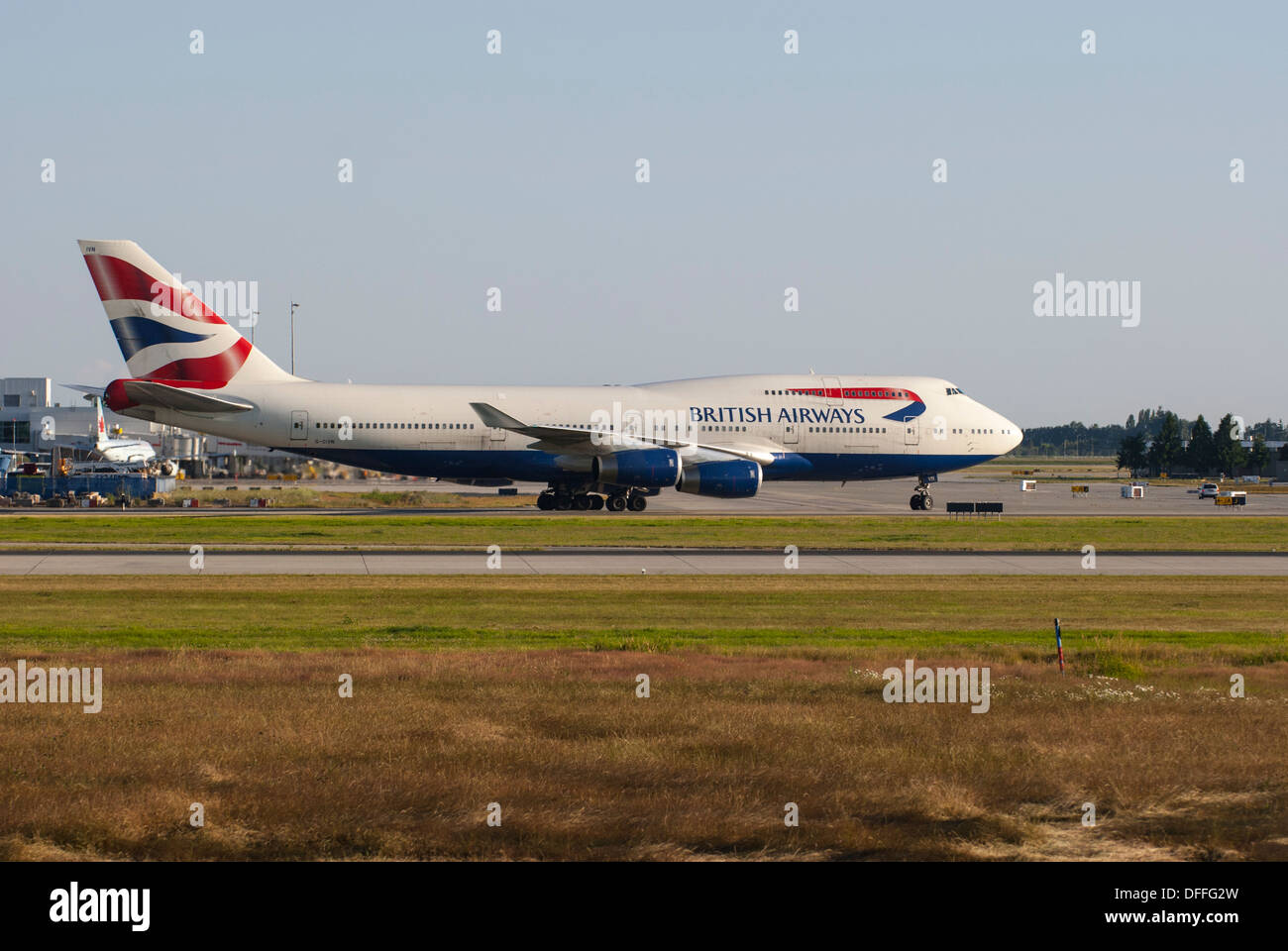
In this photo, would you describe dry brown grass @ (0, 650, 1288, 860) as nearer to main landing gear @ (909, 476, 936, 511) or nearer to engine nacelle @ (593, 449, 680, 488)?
engine nacelle @ (593, 449, 680, 488)

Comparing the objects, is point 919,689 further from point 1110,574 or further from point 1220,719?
point 1110,574

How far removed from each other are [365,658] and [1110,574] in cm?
2354

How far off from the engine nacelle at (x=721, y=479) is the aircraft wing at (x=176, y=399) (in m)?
19.8

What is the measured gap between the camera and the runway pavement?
1331 inches

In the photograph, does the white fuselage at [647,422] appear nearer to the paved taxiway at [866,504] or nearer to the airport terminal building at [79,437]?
the paved taxiway at [866,504]

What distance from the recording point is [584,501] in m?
60.1

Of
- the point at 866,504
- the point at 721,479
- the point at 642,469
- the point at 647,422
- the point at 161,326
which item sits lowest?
the point at 866,504

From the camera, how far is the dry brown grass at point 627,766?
1012cm

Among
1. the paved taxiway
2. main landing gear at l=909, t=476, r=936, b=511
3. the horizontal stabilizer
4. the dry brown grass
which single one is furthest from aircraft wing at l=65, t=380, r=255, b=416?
the dry brown grass

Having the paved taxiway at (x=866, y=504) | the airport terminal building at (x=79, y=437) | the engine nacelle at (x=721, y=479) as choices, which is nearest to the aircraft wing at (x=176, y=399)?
the paved taxiway at (x=866, y=504)

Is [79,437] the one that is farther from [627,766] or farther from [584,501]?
[627,766]

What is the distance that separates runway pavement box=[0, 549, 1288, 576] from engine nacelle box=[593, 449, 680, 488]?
14.9m

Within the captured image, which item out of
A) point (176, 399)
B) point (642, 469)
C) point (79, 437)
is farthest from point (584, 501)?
point (79, 437)

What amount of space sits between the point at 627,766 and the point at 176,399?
1801 inches
